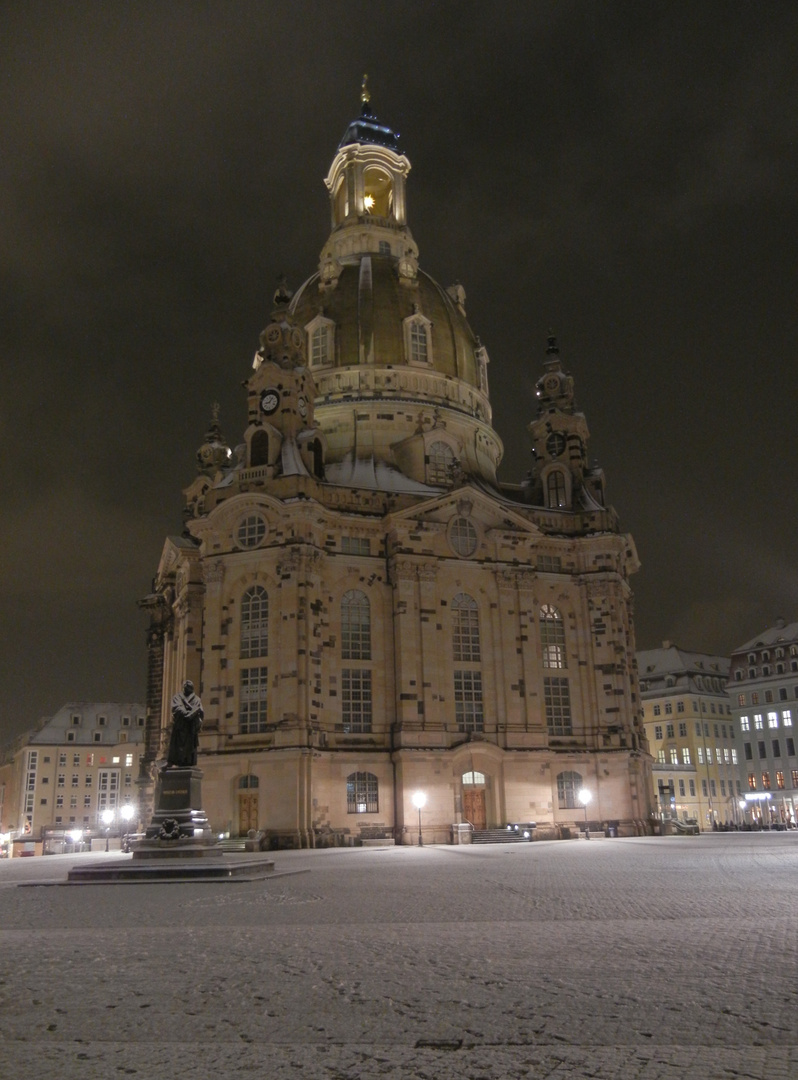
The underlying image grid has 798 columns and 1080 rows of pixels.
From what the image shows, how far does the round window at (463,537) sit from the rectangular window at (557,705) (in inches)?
378

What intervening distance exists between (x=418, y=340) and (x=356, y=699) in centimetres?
2744

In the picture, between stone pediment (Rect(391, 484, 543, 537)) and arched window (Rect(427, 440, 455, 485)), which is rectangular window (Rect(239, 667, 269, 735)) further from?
arched window (Rect(427, 440, 455, 485))

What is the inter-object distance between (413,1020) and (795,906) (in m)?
10.7

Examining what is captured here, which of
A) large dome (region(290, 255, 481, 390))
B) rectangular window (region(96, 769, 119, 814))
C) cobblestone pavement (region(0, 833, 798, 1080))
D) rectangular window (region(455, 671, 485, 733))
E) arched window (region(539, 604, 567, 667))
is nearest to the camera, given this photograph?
cobblestone pavement (region(0, 833, 798, 1080))

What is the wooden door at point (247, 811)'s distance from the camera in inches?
2164

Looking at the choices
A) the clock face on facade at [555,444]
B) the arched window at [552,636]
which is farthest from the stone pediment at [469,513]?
the clock face on facade at [555,444]

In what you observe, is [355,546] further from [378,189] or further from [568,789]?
[378,189]

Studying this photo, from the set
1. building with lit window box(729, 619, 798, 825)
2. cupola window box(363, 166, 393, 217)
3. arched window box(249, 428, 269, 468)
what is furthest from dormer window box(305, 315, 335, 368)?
building with lit window box(729, 619, 798, 825)

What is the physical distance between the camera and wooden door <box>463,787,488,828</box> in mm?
58875

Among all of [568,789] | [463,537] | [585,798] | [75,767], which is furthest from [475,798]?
[75,767]

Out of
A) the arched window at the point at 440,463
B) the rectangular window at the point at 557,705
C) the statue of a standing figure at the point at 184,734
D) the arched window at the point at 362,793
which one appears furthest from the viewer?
the arched window at the point at 440,463

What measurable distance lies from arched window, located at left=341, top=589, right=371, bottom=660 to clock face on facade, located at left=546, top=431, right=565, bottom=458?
20.7 m

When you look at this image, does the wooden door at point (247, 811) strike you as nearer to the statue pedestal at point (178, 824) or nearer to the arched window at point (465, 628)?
the arched window at point (465, 628)

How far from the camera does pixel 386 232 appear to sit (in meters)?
80.8
